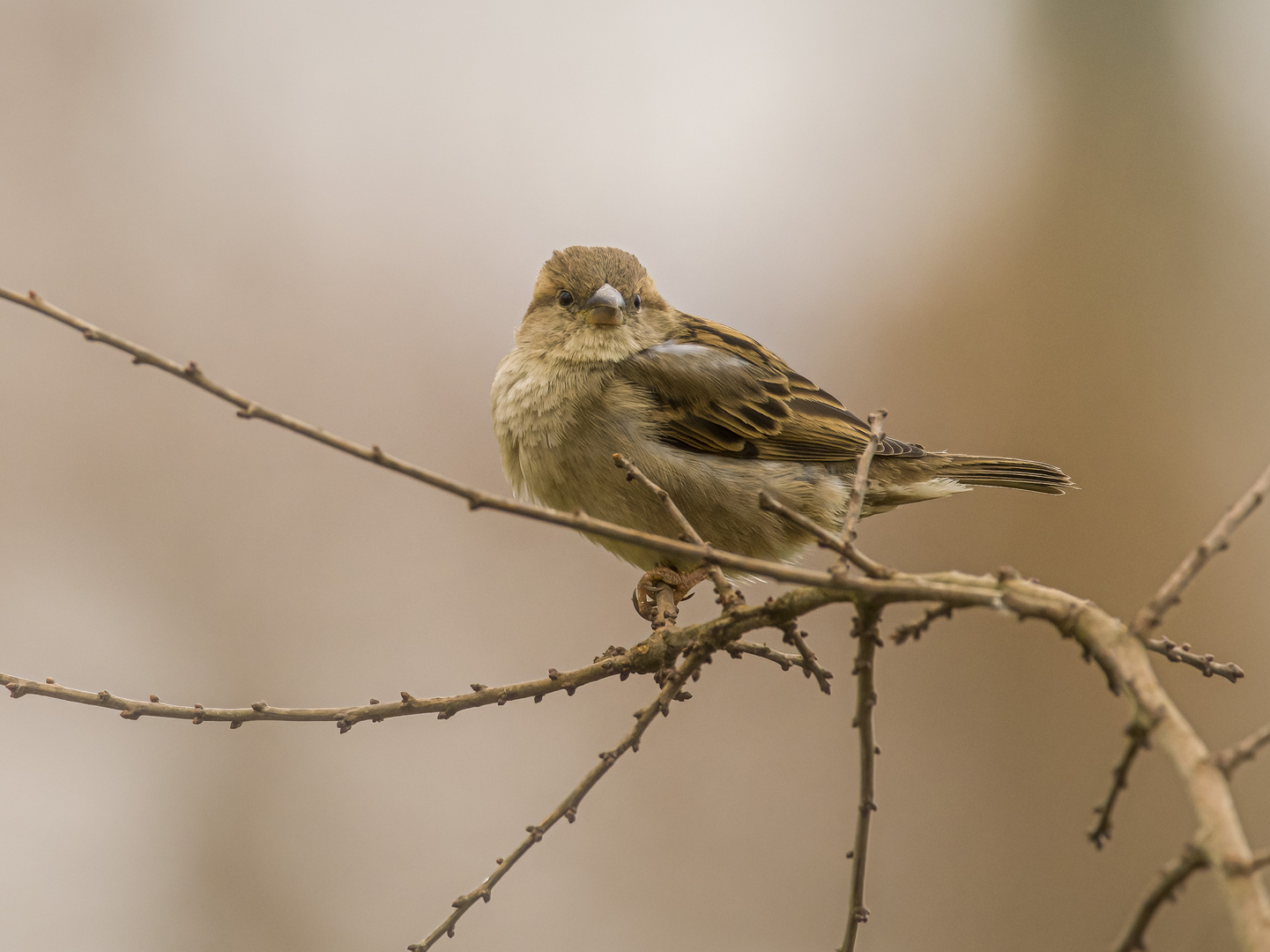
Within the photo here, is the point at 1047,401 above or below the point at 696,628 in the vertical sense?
above

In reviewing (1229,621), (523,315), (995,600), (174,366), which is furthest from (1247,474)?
(174,366)

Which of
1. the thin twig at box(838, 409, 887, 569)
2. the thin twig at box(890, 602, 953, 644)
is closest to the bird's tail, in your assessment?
the thin twig at box(838, 409, 887, 569)

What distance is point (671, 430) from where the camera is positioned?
2746mm

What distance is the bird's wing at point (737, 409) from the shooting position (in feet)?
9.14

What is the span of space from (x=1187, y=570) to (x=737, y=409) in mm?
1946

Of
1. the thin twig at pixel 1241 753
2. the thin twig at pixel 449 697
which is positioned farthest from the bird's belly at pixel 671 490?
→ the thin twig at pixel 1241 753

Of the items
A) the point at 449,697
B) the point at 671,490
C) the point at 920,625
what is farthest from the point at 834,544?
the point at 671,490

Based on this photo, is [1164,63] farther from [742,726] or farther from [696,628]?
[696,628]

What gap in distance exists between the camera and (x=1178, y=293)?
6.05 meters

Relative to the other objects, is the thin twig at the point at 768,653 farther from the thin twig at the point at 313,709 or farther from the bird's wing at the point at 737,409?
the bird's wing at the point at 737,409

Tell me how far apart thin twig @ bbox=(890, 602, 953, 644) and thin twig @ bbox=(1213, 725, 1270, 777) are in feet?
1.22

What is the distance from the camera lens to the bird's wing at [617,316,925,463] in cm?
279

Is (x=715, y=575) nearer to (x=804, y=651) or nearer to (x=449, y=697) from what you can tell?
(x=804, y=651)

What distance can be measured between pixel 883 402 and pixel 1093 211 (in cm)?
221
